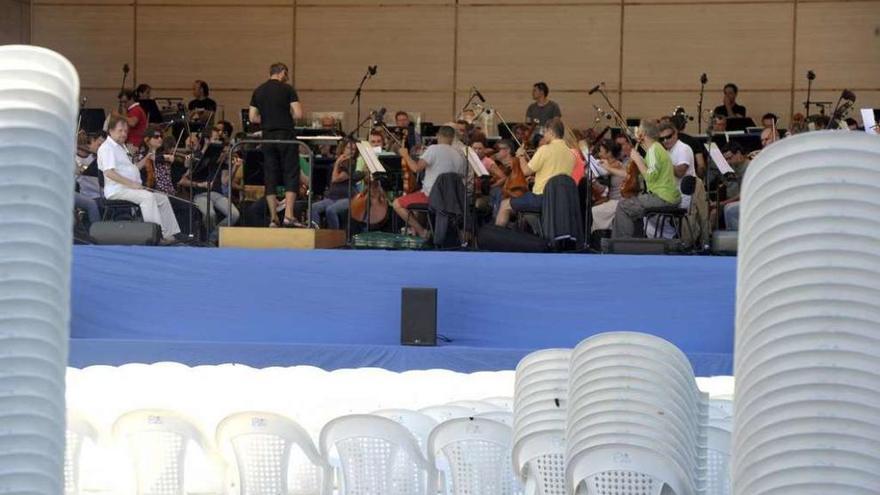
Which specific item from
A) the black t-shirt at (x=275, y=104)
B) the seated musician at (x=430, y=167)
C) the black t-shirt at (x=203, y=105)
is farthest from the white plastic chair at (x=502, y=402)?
the black t-shirt at (x=203, y=105)

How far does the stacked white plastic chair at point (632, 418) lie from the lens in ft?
9.52

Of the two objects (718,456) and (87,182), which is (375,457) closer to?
(718,456)

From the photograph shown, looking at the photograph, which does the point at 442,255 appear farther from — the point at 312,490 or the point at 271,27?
the point at 271,27

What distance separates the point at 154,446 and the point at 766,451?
10.9 feet

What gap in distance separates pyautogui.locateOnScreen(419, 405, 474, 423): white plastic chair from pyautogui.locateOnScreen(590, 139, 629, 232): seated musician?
18.7 ft

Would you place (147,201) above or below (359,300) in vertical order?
above

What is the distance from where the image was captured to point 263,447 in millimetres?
4875

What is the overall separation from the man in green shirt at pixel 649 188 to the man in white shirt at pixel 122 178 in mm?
3258

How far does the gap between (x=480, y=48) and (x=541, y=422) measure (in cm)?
1130

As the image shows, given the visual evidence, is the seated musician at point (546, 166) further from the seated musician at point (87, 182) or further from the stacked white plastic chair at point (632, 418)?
the stacked white plastic chair at point (632, 418)

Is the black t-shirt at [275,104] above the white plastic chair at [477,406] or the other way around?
above

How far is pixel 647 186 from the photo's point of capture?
10.0m

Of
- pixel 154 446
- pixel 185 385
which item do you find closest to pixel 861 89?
pixel 185 385

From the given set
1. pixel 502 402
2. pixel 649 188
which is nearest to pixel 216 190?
pixel 649 188
